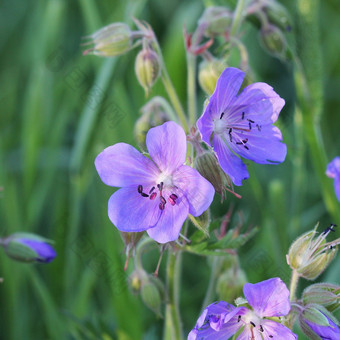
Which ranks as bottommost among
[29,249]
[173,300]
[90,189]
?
[90,189]

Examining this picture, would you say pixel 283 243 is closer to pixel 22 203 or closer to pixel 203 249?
pixel 203 249

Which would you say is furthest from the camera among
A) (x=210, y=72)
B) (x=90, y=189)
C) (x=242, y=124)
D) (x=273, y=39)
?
(x=90, y=189)

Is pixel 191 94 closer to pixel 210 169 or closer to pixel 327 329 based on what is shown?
pixel 210 169

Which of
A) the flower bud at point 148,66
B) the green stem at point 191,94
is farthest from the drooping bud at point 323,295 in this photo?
the flower bud at point 148,66

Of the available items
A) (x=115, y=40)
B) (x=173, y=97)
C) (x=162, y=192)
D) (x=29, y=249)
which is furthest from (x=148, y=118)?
(x=29, y=249)

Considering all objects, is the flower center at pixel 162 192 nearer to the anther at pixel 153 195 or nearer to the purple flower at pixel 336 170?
the anther at pixel 153 195

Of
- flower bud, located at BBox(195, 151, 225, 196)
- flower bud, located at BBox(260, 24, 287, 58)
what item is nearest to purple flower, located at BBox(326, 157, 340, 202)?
flower bud, located at BBox(195, 151, 225, 196)

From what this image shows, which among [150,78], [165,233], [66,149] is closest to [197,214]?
[165,233]
